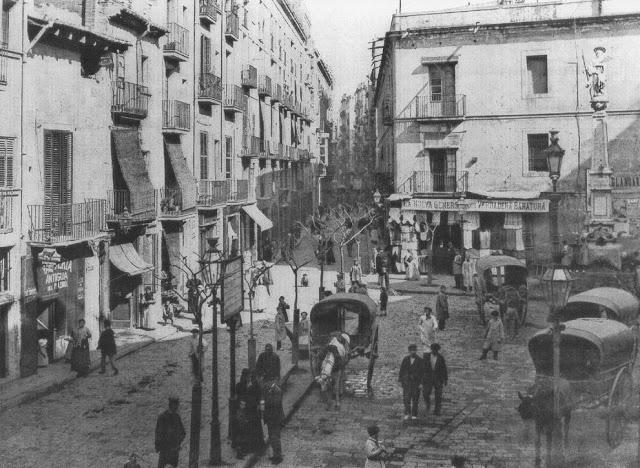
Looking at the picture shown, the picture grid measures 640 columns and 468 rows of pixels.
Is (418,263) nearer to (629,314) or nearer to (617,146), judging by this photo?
(617,146)

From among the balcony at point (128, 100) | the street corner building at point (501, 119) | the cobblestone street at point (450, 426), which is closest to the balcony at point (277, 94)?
the street corner building at point (501, 119)

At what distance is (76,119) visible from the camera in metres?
19.1

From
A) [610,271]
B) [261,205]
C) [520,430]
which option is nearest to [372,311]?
[520,430]

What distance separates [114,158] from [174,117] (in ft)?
14.9

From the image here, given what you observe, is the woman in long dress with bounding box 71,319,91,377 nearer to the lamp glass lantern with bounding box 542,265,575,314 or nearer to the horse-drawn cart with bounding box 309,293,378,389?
the horse-drawn cart with bounding box 309,293,378,389

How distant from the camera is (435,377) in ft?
44.0

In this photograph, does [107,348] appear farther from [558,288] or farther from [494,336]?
[558,288]

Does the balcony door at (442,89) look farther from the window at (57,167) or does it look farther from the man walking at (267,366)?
the man walking at (267,366)

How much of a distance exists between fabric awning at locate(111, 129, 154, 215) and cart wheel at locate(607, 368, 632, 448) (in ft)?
50.3

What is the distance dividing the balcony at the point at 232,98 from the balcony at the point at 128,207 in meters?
10.3

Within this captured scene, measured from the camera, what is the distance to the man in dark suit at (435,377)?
13297 millimetres

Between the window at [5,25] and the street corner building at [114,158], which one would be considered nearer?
the window at [5,25]

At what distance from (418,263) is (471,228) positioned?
3.19m

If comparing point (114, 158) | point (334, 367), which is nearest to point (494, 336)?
point (334, 367)
